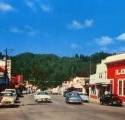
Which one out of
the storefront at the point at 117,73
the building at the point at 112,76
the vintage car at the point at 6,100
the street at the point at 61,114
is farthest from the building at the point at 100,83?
the street at the point at 61,114

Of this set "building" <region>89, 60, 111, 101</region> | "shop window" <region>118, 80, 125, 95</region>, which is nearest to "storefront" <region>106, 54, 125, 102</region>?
"shop window" <region>118, 80, 125, 95</region>

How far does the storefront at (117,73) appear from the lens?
7142 cm

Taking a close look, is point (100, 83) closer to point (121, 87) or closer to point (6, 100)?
point (121, 87)

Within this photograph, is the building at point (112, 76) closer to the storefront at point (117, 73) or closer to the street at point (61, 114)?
the storefront at point (117, 73)

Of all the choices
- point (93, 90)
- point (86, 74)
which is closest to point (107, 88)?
point (93, 90)

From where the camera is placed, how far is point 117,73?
74.1 m

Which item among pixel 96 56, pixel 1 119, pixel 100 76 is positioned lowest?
pixel 1 119

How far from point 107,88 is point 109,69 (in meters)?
4.63

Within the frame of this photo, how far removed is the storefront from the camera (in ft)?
234

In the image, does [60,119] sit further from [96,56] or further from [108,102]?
[96,56]

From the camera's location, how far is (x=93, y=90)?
98562mm

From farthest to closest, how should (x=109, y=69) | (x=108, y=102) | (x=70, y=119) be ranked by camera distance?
1. (x=109, y=69)
2. (x=108, y=102)
3. (x=70, y=119)

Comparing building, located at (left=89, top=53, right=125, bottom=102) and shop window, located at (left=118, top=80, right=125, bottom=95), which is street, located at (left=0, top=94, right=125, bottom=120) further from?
building, located at (left=89, top=53, right=125, bottom=102)

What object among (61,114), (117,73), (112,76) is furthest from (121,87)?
(61,114)
